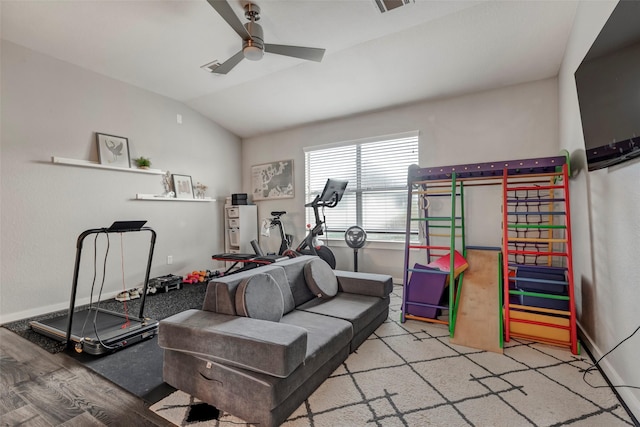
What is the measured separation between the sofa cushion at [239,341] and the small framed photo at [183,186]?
3639 millimetres

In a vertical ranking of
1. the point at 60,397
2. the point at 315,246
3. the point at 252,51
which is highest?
the point at 252,51

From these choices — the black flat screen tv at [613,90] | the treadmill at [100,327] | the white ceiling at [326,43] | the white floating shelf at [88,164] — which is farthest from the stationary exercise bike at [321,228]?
the black flat screen tv at [613,90]

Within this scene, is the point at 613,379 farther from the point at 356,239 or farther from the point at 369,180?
the point at 369,180

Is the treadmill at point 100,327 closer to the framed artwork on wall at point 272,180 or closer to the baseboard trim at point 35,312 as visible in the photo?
the baseboard trim at point 35,312

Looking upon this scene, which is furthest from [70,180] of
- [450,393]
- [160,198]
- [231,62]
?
[450,393]

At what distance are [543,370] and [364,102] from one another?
3858mm

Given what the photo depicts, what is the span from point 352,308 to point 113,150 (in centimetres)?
404

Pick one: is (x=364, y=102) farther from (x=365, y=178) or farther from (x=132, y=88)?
(x=132, y=88)

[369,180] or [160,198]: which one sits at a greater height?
[369,180]

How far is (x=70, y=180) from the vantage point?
12.1ft

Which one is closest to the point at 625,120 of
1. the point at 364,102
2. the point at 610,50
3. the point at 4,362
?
the point at 610,50

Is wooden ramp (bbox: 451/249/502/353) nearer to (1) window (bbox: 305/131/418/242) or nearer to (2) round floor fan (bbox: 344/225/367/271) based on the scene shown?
(1) window (bbox: 305/131/418/242)

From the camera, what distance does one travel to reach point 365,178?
4898mm

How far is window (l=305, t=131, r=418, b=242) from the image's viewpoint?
458 centimetres
